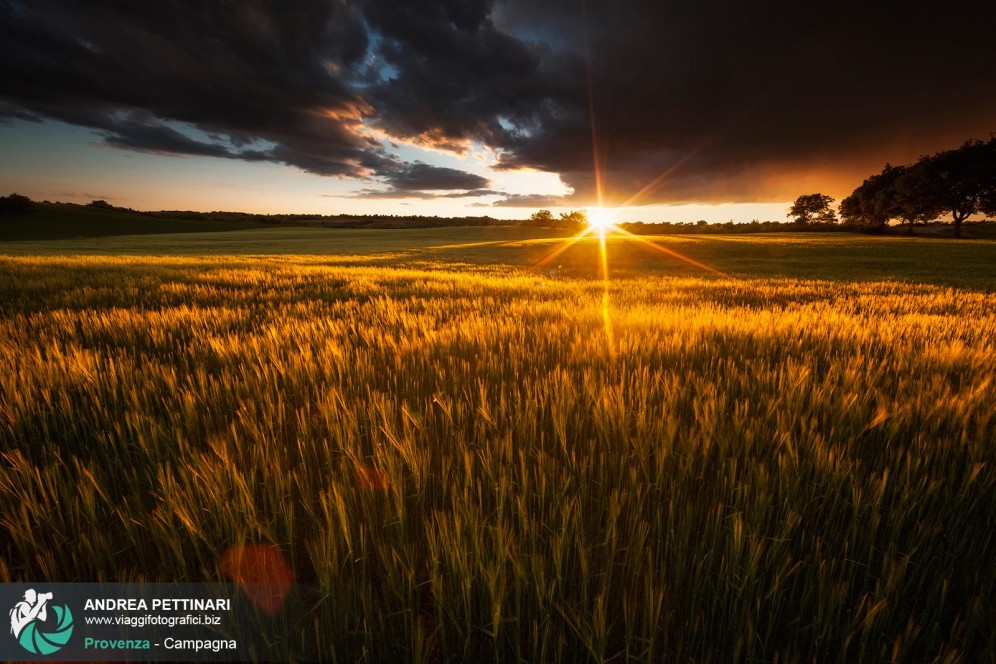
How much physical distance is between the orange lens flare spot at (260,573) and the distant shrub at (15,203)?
100052 millimetres

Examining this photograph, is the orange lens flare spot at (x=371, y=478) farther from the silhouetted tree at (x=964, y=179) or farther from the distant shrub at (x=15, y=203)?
the distant shrub at (x=15, y=203)

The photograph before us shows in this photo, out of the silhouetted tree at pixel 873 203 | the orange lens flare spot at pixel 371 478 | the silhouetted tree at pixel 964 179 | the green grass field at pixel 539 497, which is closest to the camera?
the green grass field at pixel 539 497

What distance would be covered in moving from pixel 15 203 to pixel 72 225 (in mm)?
18704

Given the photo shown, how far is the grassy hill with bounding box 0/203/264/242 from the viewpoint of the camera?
5147 cm

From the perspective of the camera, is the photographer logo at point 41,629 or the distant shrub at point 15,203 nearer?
the photographer logo at point 41,629

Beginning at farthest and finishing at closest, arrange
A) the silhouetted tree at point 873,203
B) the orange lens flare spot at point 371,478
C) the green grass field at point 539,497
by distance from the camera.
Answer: the silhouetted tree at point 873,203
the orange lens flare spot at point 371,478
the green grass field at point 539,497

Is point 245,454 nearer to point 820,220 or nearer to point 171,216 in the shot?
point 171,216

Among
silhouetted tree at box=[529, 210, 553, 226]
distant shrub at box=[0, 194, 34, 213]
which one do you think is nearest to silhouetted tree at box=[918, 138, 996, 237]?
silhouetted tree at box=[529, 210, 553, 226]

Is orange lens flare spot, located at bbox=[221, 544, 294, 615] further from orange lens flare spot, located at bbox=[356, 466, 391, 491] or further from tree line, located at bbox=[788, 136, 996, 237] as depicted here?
tree line, located at bbox=[788, 136, 996, 237]

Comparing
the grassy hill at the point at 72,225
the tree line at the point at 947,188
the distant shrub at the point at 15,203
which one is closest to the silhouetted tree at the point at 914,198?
the tree line at the point at 947,188

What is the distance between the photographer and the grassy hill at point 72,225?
169ft

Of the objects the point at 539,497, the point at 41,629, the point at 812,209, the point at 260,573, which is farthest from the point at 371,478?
the point at 812,209

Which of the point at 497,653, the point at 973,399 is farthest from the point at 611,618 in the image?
the point at 973,399

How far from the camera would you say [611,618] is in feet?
2.90
